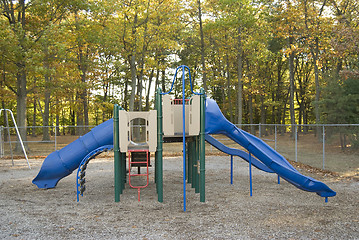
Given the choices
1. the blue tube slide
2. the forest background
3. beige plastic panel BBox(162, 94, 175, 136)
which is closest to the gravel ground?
the blue tube slide

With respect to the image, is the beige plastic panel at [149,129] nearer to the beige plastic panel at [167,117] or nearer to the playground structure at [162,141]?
the playground structure at [162,141]

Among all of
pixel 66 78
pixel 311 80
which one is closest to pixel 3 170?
pixel 66 78

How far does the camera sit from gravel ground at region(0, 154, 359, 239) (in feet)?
19.0

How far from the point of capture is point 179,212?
7160 millimetres

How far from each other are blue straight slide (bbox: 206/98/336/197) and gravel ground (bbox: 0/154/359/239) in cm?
42

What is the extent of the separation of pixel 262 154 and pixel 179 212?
8.49ft

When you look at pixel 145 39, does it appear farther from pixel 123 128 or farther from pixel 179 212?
pixel 179 212

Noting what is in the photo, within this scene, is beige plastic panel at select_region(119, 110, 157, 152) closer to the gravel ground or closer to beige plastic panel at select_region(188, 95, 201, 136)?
beige plastic panel at select_region(188, 95, 201, 136)

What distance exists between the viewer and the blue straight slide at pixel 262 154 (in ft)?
25.4

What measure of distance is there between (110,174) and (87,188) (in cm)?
249

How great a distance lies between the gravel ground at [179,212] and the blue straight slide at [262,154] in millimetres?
421

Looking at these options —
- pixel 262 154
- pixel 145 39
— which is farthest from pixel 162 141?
pixel 145 39

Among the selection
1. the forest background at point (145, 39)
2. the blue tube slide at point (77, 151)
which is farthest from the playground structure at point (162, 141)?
the forest background at point (145, 39)

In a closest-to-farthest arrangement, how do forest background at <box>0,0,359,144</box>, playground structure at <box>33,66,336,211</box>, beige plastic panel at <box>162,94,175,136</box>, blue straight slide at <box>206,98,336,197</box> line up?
1. blue straight slide at <box>206,98,336,197</box>
2. playground structure at <box>33,66,336,211</box>
3. beige plastic panel at <box>162,94,175,136</box>
4. forest background at <box>0,0,359,144</box>
